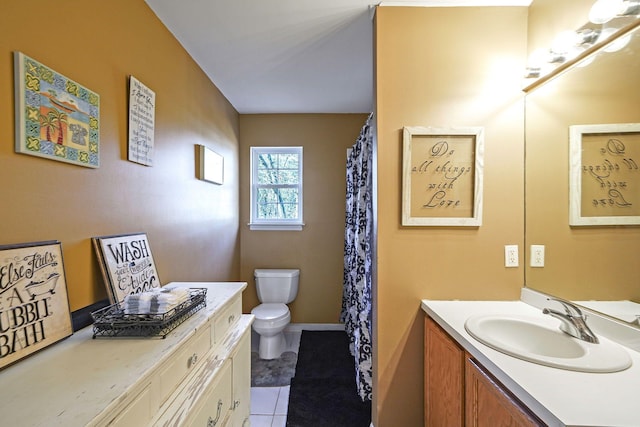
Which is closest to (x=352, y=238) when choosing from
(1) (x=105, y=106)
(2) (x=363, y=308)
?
(2) (x=363, y=308)

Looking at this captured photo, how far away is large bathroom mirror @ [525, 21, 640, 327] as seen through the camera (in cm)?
97

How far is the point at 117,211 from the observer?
116 cm

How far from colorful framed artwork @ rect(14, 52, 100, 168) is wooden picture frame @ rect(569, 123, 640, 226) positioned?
2.07 metres

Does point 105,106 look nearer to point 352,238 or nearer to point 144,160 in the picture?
point 144,160

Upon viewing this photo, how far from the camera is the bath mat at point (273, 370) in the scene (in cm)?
206

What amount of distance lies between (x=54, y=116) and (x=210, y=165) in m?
1.17

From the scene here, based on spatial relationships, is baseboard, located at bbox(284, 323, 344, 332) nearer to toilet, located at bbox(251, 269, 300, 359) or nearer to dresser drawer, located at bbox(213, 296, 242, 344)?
toilet, located at bbox(251, 269, 300, 359)

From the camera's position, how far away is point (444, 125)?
4.80ft

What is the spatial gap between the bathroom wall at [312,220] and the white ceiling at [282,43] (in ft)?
1.21

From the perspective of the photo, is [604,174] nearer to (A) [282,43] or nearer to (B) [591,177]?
(B) [591,177]

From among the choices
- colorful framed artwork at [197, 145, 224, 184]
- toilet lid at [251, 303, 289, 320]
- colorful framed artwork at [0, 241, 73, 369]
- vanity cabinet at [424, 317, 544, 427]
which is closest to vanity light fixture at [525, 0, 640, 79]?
vanity cabinet at [424, 317, 544, 427]

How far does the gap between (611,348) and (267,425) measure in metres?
1.81

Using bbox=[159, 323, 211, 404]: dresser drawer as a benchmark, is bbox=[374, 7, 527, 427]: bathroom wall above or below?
above

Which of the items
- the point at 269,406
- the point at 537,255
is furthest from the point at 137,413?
the point at 537,255
